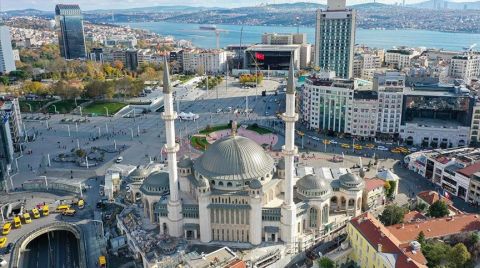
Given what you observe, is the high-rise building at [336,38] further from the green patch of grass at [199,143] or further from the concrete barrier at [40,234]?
the concrete barrier at [40,234]

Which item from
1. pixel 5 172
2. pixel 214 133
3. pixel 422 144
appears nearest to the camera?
pixel 5 172

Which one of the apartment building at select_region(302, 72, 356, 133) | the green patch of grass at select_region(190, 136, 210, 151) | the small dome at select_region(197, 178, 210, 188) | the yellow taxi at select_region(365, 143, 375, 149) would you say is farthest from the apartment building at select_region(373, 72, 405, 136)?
the small dome at select_region(197, 178, 210, 188)

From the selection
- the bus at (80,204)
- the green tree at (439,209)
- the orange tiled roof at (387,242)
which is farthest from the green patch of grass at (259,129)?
the orange tiled roof at (387,242)

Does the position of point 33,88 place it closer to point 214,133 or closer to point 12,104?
point 12,104

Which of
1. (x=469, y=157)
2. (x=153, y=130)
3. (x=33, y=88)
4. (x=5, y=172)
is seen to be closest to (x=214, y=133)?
(x=153, y=130)

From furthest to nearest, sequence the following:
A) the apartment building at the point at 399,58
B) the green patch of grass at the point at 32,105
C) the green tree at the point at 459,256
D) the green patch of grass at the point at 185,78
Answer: the apartment building at the point at 399,58 → the green patch of grass at the point at 185,78 → the green patch of grass at the point at 32,105 → the green tree at the point at 459,256

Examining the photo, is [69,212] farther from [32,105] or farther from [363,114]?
[32,105]

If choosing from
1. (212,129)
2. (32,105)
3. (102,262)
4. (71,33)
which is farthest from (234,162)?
(71,33)
